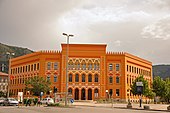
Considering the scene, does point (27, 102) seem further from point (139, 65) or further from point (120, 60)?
point (139, 65)

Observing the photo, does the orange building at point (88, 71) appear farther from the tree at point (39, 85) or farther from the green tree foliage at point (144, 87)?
the tree at point (39, 85)

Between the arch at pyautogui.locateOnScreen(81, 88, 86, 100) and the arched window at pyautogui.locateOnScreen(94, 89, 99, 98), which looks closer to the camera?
the arched window at pyautogui.locateOnScreen(94, 89, 99, 98)

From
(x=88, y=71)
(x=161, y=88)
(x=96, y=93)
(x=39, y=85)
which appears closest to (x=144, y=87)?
(x=161, y=88)

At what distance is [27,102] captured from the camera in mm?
49594

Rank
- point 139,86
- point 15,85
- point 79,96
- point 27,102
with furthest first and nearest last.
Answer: point 15,85, point 79,96, point 27,102, point 139,86

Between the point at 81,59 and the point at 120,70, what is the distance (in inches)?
454

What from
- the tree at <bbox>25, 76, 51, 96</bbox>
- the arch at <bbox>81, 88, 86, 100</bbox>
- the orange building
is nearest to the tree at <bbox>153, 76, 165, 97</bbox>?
the orange building

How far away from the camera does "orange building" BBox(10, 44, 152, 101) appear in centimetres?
7944

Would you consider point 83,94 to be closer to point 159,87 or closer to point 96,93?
point 96,93

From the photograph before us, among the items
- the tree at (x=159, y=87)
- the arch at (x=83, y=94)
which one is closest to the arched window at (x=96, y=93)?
the arch at (x=83, y=94)

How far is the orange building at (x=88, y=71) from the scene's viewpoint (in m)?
79.4

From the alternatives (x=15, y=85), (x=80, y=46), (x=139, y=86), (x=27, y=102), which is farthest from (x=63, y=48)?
(x=139, y=86)

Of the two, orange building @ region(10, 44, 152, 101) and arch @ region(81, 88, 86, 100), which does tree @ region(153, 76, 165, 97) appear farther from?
arch @ region(81, 88, 86, 100)

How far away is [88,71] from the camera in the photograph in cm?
8044
